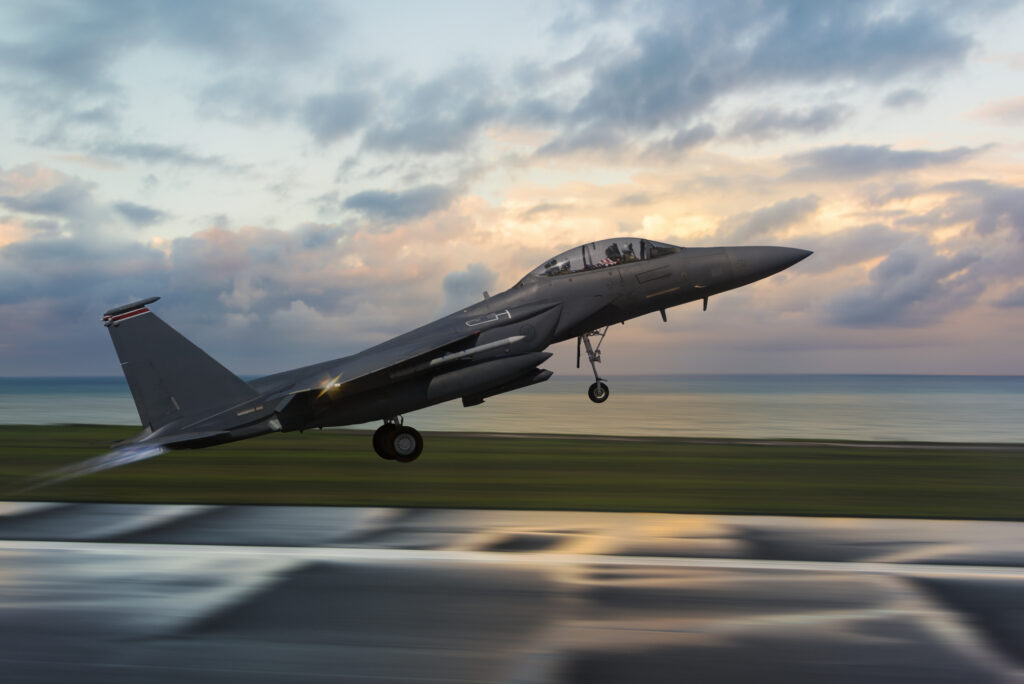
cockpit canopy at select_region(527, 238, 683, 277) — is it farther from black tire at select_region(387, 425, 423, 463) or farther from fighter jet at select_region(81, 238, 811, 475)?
black tire at select_region(387, 425, 423, 463)

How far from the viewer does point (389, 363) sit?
54.6 feet

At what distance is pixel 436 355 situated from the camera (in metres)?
16.9

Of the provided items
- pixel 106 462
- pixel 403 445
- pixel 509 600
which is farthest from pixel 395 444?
pixel 509 600

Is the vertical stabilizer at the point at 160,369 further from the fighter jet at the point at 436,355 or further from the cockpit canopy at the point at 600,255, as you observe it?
the cockpit canopy at the point at 600,255

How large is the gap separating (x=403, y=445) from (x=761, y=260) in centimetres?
877

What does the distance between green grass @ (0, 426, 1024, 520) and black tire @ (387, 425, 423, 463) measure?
23.8 inches

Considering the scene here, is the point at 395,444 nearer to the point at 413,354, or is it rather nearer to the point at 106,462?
the point at 413,354

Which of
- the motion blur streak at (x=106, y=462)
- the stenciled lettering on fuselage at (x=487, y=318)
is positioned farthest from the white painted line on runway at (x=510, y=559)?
the stenciled lettering on fuselage at (x=487, y=318)

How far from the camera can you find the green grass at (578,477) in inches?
606

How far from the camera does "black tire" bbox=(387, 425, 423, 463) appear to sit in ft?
60.6

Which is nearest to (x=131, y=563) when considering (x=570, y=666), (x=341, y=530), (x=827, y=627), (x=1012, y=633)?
(x=341, y=530)

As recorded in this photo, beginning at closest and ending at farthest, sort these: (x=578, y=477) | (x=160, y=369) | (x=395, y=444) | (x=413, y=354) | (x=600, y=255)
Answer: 1. (x=413, y=354)
2. (x=160, y=369)
3. (x=600, y=255)
4. (x=395, y=444)
5. (x=578, y=477)

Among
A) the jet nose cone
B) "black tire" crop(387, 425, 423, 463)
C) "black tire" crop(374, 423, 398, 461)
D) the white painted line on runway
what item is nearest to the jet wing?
"black tire" crop(374, 423, 398, 461)

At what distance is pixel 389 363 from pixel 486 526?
17.9ft
